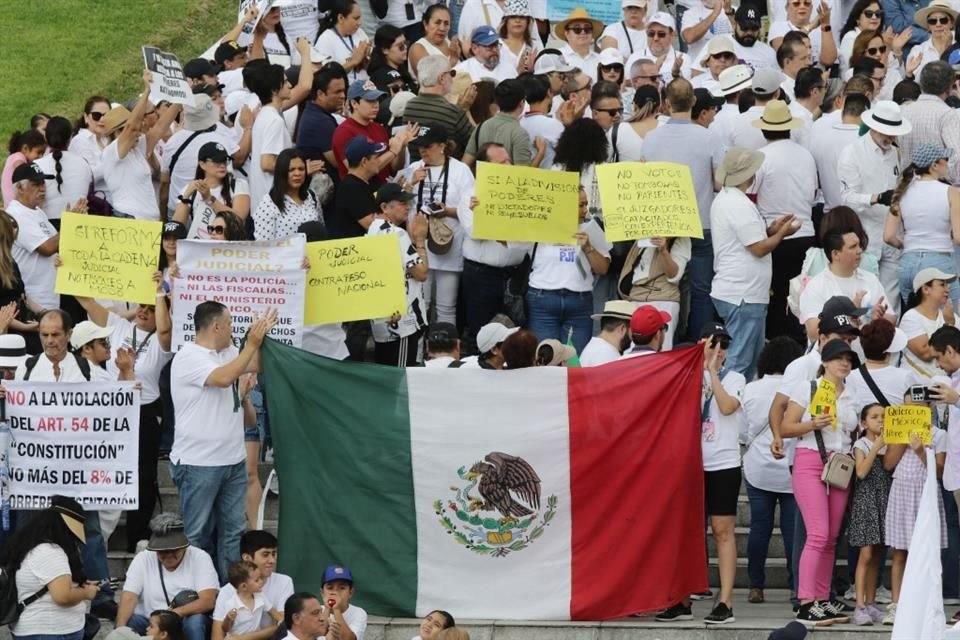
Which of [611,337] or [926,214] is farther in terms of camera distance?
[926,214]

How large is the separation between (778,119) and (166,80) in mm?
4867

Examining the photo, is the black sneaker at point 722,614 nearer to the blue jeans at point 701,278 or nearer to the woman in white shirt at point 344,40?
the blue jeans at point 701,278

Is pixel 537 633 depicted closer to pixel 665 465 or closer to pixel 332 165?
pixel 665 465

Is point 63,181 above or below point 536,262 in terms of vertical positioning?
above

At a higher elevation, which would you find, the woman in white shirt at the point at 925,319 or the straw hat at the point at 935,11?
the straw hat at the point at 935,11

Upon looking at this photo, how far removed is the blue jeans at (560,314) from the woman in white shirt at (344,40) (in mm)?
4571

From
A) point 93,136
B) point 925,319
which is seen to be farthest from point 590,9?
point 925,319

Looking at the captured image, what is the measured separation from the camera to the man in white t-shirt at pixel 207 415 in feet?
51.6

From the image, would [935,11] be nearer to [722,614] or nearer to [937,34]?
[937,34]

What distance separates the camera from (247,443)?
16.8 meters

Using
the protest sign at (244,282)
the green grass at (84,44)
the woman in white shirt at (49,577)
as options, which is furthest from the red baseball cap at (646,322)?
the green grass at (84,44)

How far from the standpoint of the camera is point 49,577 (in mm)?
15312

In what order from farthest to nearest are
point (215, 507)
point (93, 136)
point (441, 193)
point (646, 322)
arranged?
point (93, 136), point (441, 193), point (215, 507), point (646, 322)

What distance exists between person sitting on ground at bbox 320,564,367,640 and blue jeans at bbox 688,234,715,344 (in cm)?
439
